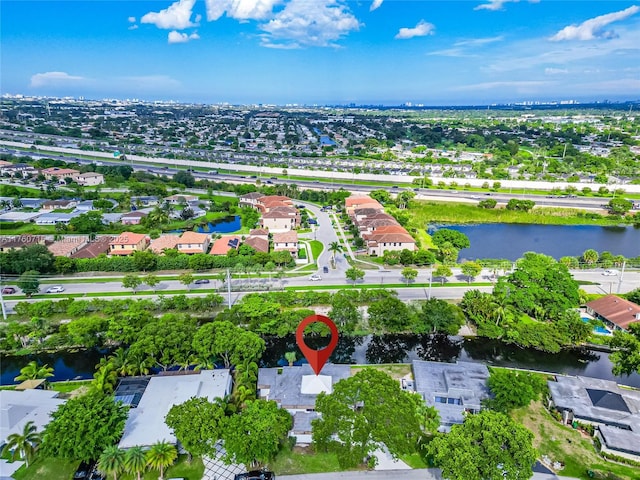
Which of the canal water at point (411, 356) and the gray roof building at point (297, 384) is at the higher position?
the gray roof building at point (297, 384)

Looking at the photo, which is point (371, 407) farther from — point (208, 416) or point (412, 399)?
point (208, 416)

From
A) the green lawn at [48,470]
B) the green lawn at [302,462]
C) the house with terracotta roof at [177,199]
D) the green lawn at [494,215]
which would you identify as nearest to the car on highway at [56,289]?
the green lawn at [48,470]

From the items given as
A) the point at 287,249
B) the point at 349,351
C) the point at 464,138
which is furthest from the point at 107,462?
the point at 464,138

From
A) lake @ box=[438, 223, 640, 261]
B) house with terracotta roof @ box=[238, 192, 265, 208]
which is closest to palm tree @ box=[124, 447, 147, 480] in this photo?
lake @ box=[438, 223, 640, 261]

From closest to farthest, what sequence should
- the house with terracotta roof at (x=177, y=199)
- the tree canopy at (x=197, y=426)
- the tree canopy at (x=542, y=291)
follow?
the tree canopy at (x=197, y=426)
the tree canopy at (x=542, y=291)
the house with terracotta roof at (x=177, y=199)

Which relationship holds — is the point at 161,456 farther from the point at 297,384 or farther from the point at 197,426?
the point at 297,384

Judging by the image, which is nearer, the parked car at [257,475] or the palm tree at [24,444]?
the parked car at [257,475]

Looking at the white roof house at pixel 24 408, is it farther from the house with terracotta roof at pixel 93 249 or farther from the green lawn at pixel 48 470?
the house with terracotta roof at pixel 93 249

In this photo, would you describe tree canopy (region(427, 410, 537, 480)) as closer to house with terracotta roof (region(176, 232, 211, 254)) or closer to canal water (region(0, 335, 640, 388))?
canal water (region(0, 335, 640, 388))
